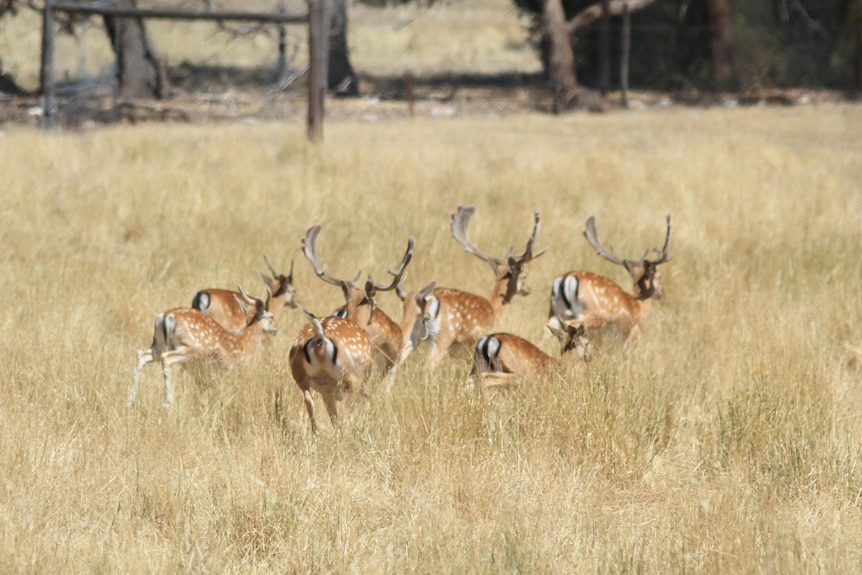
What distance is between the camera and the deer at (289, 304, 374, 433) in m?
4.89

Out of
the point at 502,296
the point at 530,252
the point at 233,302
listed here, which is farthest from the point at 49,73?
the point at 530,252

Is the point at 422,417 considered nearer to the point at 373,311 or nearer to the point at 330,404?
the point at 330,404

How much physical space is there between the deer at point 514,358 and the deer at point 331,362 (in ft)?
2.14

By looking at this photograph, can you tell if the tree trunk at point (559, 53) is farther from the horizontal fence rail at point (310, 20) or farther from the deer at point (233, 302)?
the deer at point (233, 302)

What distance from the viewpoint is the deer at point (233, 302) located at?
6.54 meters

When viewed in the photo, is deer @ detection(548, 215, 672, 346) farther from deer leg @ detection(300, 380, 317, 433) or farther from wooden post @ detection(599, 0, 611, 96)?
wooden post @ detection(599, 0, 611, 96)

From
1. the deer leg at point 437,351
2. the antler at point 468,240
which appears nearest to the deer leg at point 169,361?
the deer leg at point 437,351

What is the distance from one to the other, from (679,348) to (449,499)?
9.42 ft

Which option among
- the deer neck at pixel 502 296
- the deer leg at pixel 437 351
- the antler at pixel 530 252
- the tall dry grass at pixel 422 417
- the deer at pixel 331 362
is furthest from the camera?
the deer neck at pixel 502 296

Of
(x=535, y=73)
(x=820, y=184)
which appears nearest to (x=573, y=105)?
(x=535, y=73)

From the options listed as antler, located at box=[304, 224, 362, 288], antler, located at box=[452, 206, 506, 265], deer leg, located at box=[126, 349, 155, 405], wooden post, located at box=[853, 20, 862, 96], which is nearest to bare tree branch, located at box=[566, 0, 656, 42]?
wooden post, located at box=[853, 20, 862, 96]

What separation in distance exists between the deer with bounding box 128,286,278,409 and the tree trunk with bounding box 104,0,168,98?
58.5ft

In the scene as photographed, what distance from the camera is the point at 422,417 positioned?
4949 mm

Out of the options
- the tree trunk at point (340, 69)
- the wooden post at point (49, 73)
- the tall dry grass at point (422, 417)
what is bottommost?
the tall dry grass at point (422, 417)
